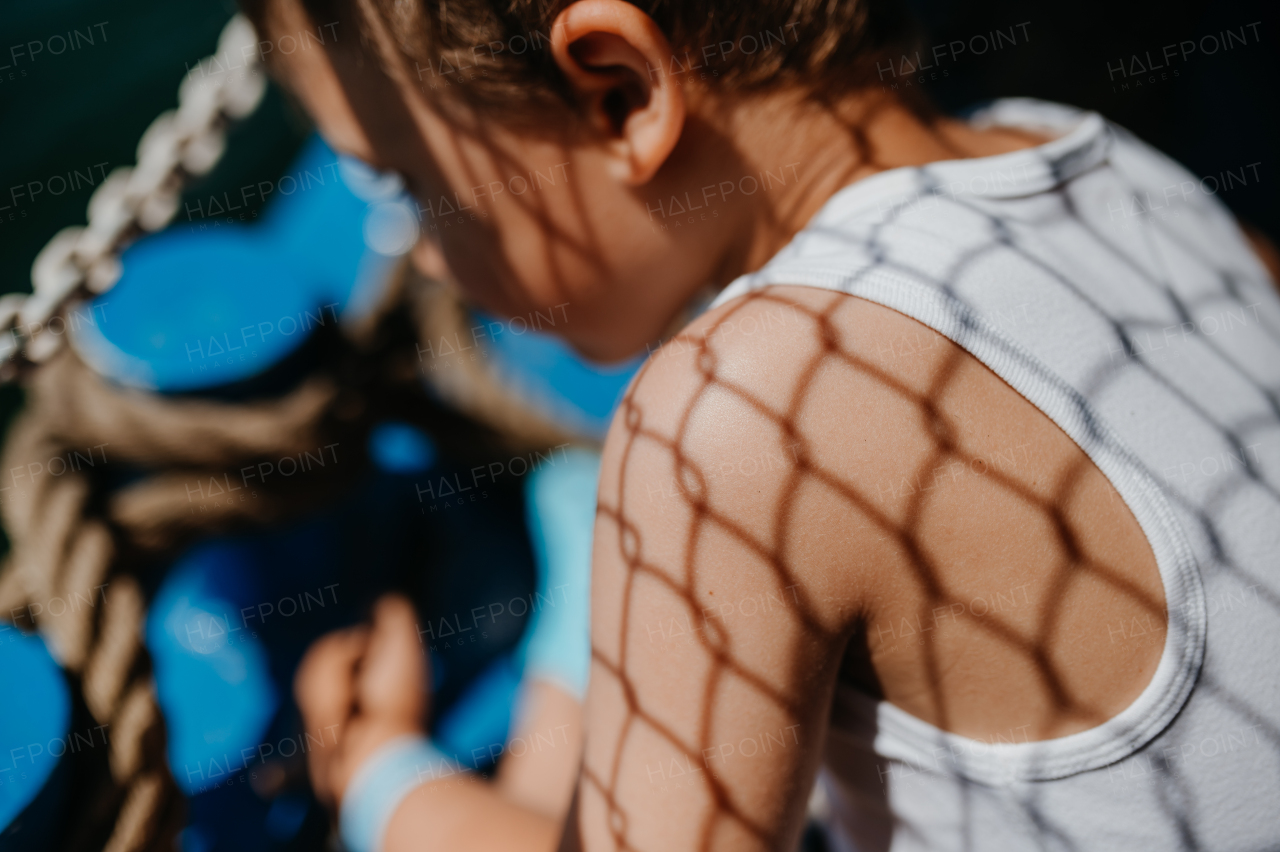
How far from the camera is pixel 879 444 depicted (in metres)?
0.43

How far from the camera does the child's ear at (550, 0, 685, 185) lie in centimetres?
48

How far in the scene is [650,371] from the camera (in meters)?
0.49

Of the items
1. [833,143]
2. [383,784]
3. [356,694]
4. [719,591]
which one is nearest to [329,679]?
[356,694]

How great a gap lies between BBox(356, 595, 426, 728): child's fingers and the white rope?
1.49 ft

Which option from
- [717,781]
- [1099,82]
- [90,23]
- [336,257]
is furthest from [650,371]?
[90,23]

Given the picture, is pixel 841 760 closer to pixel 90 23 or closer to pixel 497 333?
pixel 497 333

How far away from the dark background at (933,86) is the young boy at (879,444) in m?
0.63

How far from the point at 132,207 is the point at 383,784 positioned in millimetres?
616

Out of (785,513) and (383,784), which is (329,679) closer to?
(383,784)

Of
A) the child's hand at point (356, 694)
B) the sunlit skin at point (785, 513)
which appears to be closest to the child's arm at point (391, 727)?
the child's hand at point (356, 694)

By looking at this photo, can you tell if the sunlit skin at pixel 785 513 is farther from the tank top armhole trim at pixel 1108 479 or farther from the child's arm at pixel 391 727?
the child's arm at pixel 391 727

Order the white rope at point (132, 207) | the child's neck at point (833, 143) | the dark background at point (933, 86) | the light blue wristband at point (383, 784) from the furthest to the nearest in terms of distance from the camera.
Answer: the dark background at point (933, 86) → the light blue wristband at point (383, 784) → the white rope at point (132, 207) → the child's neck at point (833, 143)

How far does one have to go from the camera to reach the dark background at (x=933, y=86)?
112 centimetres

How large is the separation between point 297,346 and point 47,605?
1.18ft
